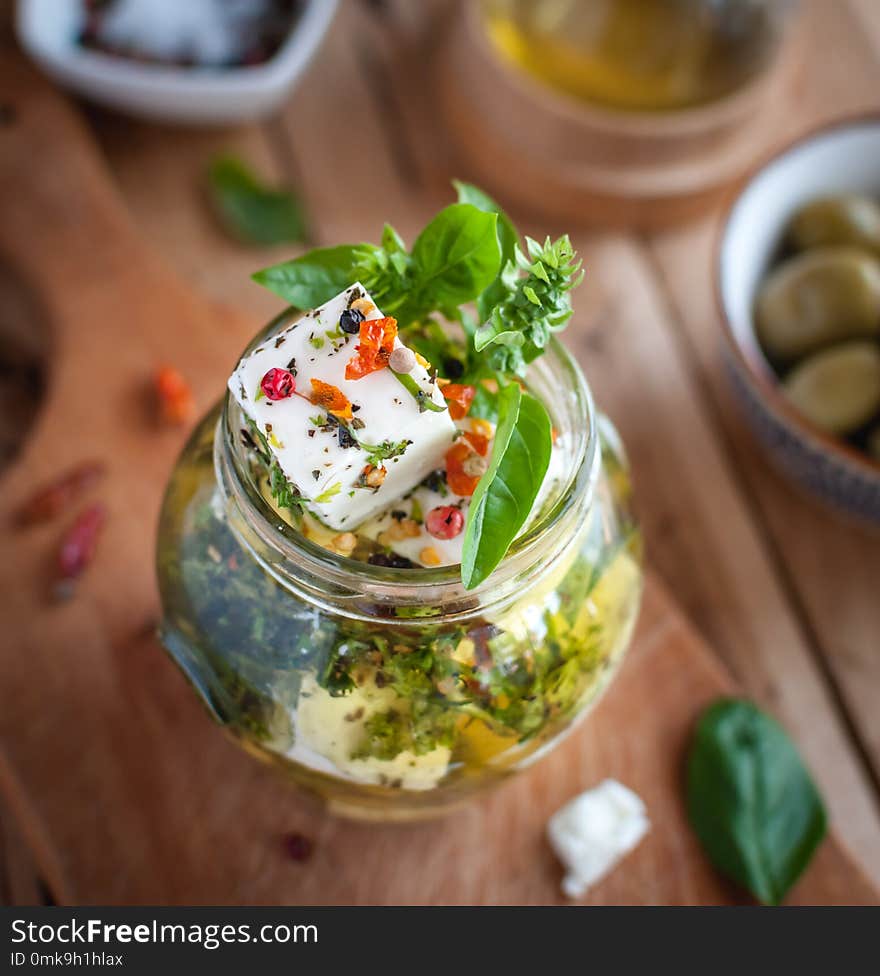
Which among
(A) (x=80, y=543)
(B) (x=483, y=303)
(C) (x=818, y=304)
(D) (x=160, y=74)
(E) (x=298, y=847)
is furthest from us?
(D) (x=160, y=74)

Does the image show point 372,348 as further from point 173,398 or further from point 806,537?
point 806,537

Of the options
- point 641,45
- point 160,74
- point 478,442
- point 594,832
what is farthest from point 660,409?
point 160,74

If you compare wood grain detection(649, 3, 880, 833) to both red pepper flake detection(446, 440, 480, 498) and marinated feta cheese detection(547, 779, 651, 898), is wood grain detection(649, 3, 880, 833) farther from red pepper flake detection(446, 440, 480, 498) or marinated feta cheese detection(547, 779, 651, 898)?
red pepper flake detection(446, 440, 480, 498)

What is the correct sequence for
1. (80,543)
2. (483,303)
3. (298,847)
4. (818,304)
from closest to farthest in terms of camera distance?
1. (483,303)
2. (298,847)
3. (80,543)
4. (818,304)

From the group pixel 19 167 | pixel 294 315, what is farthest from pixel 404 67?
pixel 294 315

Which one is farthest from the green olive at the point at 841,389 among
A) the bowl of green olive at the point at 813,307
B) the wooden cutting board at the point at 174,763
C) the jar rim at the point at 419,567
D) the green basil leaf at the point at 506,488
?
the green basil leaf at the point at 506,488

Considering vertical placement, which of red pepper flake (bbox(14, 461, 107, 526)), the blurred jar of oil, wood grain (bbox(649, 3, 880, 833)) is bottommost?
wood grain (bbox(649, 3, 880, 833))

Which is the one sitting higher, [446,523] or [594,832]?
[446,523]

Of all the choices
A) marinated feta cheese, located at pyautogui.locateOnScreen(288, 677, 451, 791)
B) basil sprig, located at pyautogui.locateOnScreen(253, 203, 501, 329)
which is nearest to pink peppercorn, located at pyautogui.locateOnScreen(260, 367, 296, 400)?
basil sprig, located at pyautogui.locateOnScreen(253, 203, 501, 329)
